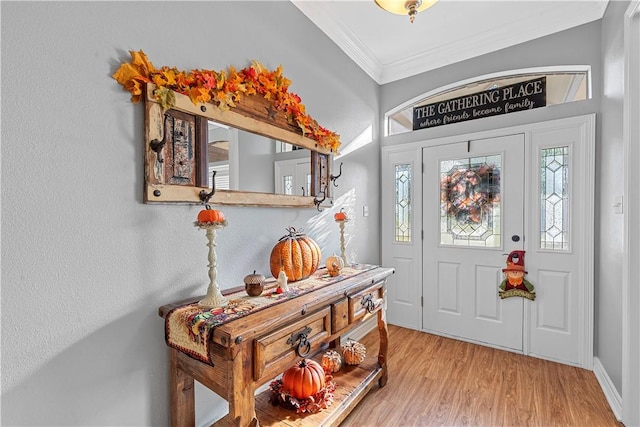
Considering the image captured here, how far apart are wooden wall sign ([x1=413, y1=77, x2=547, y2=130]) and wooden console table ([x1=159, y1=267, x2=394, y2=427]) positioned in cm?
192

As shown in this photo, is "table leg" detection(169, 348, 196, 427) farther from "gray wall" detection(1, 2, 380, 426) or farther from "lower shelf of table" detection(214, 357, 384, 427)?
"lower shelf of table" detection(214, 357, 384, 427)

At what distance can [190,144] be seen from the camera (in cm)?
142

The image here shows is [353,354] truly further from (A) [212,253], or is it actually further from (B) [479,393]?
(A) [212,253]

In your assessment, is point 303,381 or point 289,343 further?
point 303,381

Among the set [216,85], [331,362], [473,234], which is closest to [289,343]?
[331,362]

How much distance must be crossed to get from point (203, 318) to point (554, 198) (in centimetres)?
278

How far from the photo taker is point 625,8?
1.79 m

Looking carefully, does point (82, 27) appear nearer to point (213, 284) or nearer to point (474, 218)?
point (213, 284)

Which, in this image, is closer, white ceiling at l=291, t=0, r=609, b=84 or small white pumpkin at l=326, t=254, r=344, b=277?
small white pumpkin at l=326, t=254, r=344, b=277

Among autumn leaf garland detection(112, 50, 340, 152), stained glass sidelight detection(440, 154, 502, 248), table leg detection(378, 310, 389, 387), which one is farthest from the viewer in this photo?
stained glass sidelight detection(440, 154, 502, 248)

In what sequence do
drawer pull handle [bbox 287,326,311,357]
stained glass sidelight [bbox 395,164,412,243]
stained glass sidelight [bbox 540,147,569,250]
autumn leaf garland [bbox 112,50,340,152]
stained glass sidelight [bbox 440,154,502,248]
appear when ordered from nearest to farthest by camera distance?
autumn leaf garland [bbox 112,50,340,152]
drawer pull handle [bbox 287,326,311,357]
stained glass sidelight [bbox 540,147,569,250]
stained glass sidelight [bbox 440,154,502,248]
stained glass sidelight [bbox 395,164,412,243]

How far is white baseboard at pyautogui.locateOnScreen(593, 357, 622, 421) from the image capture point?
1.81 metres

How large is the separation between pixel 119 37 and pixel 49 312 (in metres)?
1.09

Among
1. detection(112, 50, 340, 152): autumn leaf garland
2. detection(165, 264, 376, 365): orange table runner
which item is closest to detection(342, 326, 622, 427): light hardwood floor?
detection(165, 264, 376, 365): orange table runner
